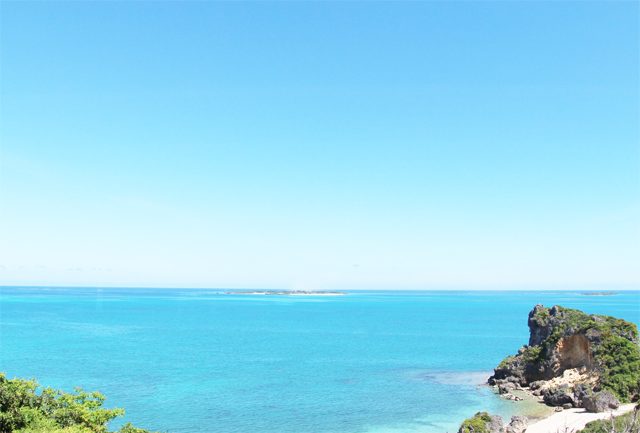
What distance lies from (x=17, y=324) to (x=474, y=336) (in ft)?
385

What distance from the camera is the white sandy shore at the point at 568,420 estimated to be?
130 feet

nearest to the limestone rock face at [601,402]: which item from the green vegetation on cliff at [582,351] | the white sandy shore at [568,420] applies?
the white sandy shore at [568,420]

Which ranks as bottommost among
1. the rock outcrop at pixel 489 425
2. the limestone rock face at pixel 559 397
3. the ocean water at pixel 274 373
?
the ocean water at pixel 274 373

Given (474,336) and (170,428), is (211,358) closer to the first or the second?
(170,428)

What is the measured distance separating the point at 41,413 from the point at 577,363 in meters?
52.8

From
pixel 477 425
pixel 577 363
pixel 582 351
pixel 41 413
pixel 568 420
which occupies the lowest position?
pixel 568 420

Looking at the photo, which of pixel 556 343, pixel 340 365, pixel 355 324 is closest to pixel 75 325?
pixel 355 324

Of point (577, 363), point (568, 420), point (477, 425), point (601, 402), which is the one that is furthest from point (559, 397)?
point (477, 425)

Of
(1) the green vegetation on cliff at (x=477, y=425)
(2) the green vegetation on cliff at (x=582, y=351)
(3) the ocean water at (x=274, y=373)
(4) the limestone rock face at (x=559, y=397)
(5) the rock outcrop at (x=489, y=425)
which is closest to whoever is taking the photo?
(1) the green vegetation on cliff at (x=477, y=425)

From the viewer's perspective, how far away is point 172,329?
130375mm

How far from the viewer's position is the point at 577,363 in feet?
182

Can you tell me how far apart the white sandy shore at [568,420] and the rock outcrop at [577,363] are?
1056 mm

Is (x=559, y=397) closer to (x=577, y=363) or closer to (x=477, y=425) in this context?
(x=577, y=363)

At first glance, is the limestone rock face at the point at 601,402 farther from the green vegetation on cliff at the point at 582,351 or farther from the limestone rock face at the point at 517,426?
the limestone rock face at the point at 517,426
